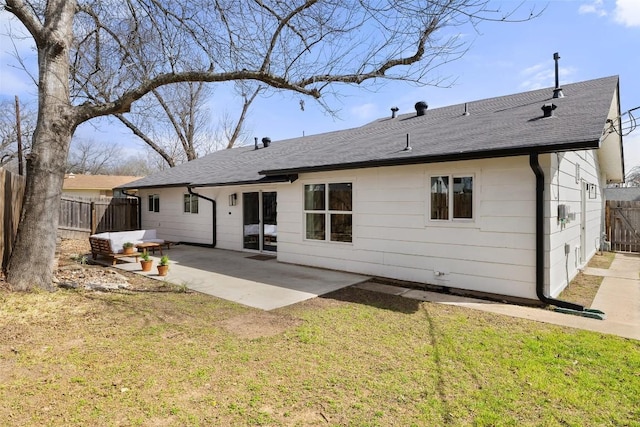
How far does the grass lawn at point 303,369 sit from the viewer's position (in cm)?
283

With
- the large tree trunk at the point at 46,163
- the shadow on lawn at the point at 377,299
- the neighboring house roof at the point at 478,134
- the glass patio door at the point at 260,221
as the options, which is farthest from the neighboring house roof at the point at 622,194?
the large tree trunk at the point at 46,163

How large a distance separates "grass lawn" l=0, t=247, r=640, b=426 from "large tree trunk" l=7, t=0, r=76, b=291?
73 cm

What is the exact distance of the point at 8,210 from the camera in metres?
6.35

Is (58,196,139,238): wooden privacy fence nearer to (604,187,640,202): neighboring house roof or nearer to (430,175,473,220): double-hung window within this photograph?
(430,175,473,220): double-hung window

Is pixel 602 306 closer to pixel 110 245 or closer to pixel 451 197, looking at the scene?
pixel 451 197

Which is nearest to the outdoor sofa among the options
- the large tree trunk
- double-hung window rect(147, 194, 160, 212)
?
the large tree trunk

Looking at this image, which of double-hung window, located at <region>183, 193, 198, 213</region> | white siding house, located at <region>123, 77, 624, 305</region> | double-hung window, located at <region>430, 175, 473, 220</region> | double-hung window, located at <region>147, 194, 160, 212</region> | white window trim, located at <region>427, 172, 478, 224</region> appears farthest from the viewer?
double-hung window, located at <region>147, 194, 160, 212</region>

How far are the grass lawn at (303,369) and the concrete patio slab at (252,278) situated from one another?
93 cm

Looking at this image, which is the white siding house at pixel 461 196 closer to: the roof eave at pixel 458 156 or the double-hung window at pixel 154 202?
the roof eave at pixel 458 156

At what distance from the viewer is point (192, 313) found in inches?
212

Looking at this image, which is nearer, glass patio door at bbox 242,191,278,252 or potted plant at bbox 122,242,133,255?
potted plant at bbox 122,242,133,255

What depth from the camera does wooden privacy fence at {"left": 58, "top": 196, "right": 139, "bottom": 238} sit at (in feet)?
49.7

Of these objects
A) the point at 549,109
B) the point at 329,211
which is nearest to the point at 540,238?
the point at 549,109

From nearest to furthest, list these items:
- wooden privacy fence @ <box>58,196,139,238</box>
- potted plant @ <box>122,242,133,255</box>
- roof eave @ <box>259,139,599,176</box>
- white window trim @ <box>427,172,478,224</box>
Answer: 1. roof eave @ <box>259,139,599,176</box>
2. white window trim @ <box>427,172,478,224</box>
3. potted plant @ <box>122,242,133,255</box>
4. wooden privacy fence @ <box>58,196,139,238</box>
